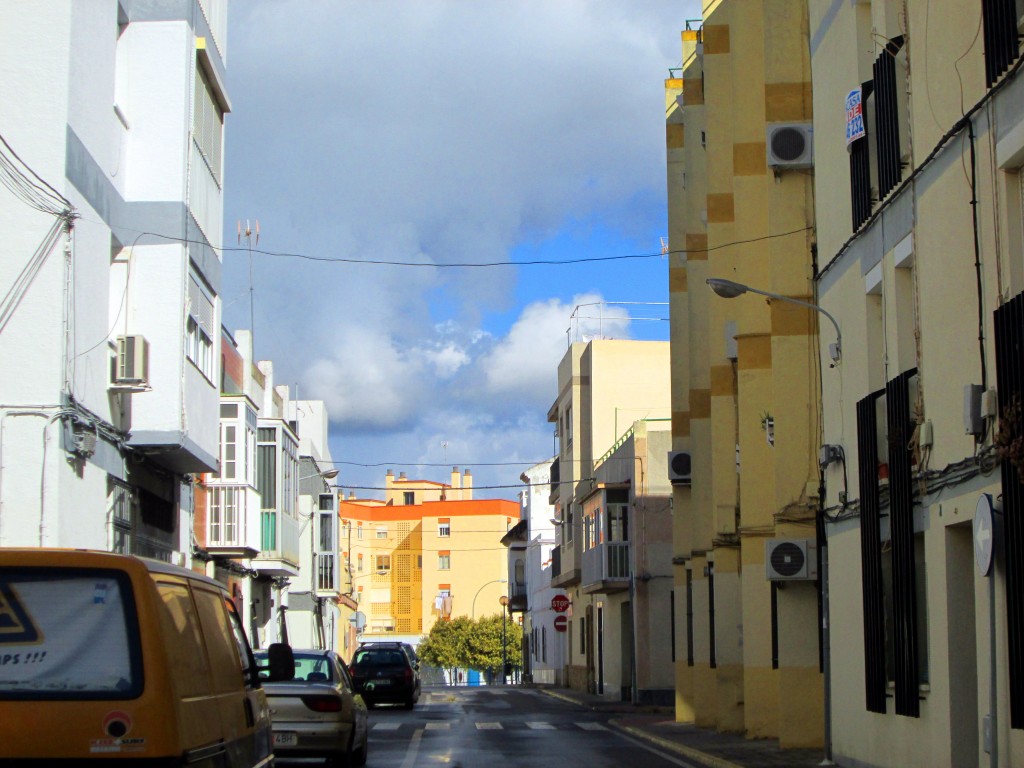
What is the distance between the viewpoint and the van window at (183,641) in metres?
7.03

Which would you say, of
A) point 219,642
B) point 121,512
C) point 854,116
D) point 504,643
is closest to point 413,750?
point 121,512

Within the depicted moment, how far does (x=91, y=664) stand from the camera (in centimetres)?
667

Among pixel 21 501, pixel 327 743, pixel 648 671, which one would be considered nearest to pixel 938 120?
pixel 327 743

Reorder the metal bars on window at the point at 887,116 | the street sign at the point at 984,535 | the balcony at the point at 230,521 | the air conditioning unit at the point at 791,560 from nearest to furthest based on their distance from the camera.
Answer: the street sign at the point at 984,535 → the metal bars on window at the point at 887,116 → the air conditioning unit at the point at 791,560 → the balcony at the point at 230,521

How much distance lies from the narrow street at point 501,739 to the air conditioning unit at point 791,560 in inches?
117

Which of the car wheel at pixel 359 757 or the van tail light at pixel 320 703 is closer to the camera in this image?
the van tail light at pixel 320 703

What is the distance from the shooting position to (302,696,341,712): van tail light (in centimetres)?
1669

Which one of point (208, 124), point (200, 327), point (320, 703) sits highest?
point (208, 124)

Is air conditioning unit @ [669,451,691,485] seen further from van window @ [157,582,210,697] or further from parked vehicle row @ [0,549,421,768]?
parked vehicle row @ [0,549,421,768]

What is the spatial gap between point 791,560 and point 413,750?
242 inches

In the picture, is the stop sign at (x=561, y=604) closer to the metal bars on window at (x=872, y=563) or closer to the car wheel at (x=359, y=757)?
the car wheel at (x=359, y=757)

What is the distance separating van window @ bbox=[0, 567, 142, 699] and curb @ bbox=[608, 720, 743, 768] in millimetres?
12419

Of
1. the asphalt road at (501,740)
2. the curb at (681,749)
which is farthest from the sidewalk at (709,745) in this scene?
the asphalt road at (501,740)

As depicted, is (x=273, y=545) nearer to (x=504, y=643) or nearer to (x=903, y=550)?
(x=903, y=550)
